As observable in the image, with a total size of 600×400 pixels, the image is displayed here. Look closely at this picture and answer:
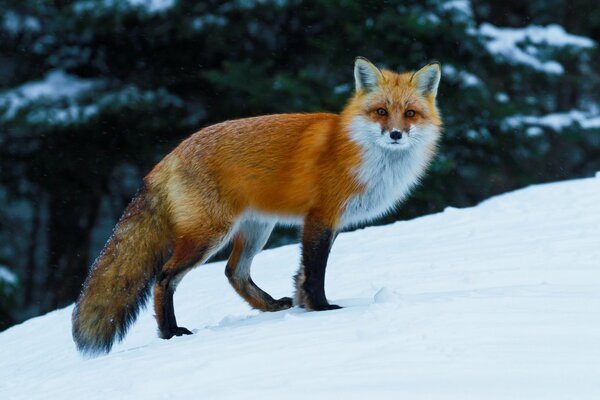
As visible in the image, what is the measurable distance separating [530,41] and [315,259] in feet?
22.0

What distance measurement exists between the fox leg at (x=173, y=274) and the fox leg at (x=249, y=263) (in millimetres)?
545

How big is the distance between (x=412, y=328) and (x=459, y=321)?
201 millimetres

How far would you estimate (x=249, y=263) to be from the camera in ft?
18.0

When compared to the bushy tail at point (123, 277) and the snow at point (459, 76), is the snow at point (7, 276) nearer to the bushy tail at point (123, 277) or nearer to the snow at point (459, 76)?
the bushy tail at point (123, 277)

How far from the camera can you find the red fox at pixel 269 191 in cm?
483

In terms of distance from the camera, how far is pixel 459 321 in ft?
11.7

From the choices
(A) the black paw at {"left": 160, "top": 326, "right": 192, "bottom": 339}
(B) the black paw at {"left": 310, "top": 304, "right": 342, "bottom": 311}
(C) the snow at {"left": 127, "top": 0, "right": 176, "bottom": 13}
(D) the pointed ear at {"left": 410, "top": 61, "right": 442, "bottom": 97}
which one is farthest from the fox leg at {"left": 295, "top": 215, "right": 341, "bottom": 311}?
(C) the snow at {"left": 127, "top": 0, "right": 176, "bottom": 13}

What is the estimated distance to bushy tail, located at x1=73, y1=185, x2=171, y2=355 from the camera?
481cm

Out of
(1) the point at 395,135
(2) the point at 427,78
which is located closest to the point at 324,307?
(1) the point at 395,135

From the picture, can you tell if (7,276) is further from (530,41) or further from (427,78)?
(530,41)

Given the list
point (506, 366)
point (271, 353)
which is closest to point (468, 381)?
point (506, 366)

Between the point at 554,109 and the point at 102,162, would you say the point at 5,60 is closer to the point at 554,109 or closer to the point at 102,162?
the point at 102,162

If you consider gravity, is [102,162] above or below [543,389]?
below

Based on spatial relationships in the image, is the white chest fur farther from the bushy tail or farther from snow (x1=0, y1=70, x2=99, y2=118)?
snow (x1=0, y1=70, x2=99, y2=118)
